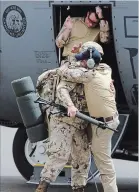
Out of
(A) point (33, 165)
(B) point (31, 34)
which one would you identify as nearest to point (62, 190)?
(A) point (33, 165)

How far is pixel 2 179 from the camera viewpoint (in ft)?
37.6

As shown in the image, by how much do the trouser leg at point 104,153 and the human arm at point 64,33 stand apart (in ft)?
3.79

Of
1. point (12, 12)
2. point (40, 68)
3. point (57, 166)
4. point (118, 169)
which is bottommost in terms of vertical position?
point (118, 169)

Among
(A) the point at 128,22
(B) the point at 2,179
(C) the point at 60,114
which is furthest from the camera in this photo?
(B) the point at 2,179

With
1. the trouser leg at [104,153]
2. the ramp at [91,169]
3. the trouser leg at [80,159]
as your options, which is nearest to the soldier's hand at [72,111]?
the trouser leg at [104,153]

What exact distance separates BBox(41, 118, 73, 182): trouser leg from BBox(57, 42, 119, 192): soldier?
0.77ft

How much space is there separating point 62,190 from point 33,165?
44 centimetres

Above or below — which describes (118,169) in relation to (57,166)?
below

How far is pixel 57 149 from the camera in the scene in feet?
27.5

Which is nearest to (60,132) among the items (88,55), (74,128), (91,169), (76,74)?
(74,128)

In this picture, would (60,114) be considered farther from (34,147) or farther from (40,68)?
(34,147)

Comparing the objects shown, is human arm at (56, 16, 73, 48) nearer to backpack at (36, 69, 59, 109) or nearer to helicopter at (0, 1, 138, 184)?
helicopter at (0, 1, 138, 184)

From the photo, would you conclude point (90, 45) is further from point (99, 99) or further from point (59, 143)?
point (59, 143)

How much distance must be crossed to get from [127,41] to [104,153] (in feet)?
4.16
